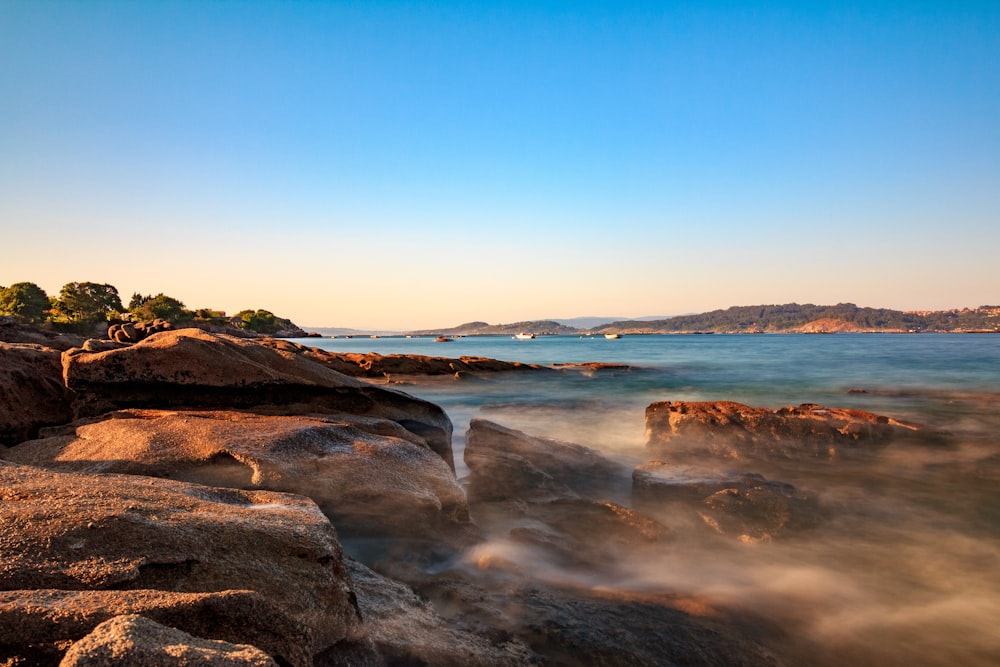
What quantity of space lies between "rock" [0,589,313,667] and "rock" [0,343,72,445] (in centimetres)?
598

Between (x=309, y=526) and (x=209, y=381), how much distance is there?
537 cm

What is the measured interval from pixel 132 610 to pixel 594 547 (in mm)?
6058

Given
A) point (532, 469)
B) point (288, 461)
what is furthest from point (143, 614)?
point (532, 469)

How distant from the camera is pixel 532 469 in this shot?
10.0 meters

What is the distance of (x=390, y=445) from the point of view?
22.6 feet

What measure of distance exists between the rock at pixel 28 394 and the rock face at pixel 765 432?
12419 mm

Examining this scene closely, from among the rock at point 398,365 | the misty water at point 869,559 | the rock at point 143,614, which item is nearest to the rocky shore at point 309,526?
the rock at point 143,614

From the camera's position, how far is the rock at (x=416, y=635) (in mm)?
3820

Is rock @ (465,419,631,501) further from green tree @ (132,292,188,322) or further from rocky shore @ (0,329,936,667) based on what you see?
green tree @ (132,292,188,322)

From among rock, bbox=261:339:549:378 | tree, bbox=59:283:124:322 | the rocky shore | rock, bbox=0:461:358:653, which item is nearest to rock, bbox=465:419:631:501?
the rocky shore

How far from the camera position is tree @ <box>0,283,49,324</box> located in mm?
64188

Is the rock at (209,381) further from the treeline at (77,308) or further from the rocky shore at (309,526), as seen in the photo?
the treeline at (77,308)

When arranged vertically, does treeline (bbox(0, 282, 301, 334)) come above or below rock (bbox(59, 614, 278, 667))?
above

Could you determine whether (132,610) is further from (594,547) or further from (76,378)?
(76,378)
